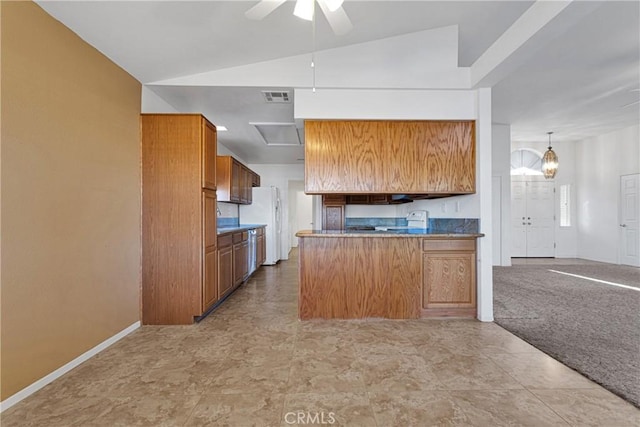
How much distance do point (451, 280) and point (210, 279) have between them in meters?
2.57

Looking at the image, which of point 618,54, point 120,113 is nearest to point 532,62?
point 618,54

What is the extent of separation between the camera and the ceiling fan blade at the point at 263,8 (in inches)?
67.7

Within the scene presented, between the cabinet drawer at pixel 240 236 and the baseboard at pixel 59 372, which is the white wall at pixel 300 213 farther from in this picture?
the baseboard at pixel 59 372

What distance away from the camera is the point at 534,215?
23.7ft

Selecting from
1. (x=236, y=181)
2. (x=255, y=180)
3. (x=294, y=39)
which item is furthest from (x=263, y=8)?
(x=255, y=180)

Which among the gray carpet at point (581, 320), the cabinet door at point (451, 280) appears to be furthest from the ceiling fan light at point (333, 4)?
the gray carpet at point (581, 320)

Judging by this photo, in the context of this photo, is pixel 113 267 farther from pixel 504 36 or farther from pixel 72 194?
pixel 504 36

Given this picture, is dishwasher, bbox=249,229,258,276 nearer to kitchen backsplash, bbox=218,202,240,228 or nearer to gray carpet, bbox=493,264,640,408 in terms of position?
kitchen backsplash, bbox=218,202,240,228

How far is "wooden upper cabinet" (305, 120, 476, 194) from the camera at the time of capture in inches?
127

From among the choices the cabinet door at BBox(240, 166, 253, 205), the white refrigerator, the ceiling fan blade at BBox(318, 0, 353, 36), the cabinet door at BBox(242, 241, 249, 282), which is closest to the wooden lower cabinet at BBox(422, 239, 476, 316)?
the ceiling fan blade at BBox(318, 0, 353, 36)

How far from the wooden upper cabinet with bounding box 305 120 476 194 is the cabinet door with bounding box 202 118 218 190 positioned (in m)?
1.04

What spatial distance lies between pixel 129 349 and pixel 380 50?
360 cm

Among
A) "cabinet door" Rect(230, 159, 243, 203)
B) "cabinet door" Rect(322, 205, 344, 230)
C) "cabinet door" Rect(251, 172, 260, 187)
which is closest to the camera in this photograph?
"cabinet door" Rect(230, 159, 243, 203)

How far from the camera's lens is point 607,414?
63.4 inches
